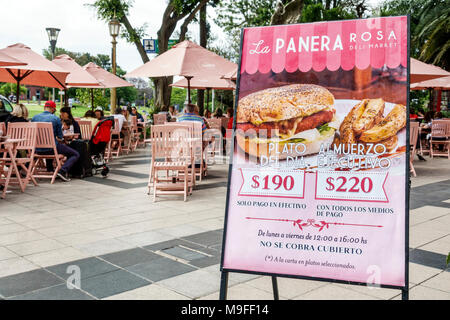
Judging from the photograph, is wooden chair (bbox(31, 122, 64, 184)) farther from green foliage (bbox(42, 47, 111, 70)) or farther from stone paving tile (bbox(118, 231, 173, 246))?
green foliage (bbox(42, 47, 111, 70))

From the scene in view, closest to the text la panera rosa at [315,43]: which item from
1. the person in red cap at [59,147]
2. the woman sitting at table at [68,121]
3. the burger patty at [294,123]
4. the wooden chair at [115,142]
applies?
the burger patty at [294,123]

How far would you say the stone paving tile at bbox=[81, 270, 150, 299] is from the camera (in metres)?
3.36

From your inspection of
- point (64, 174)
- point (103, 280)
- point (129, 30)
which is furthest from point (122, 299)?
point (129, 30)

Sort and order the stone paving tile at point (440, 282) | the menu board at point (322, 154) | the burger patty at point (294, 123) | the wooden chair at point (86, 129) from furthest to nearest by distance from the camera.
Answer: the wooden chair at point (86, 129) → the stone paving tile at point (440, 282) → the burger patty at point (294, 123) → the menu board at point (322, 154)

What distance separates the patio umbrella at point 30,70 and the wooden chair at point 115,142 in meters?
1.71

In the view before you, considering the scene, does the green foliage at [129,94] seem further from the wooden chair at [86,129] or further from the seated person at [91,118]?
the wooden chair at [86,129]

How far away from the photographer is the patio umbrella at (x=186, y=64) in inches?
343

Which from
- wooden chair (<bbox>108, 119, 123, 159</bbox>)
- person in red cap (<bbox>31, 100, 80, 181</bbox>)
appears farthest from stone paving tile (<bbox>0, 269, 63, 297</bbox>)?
wooden chair (<bbox>108, 119, 123, 159</bbox>)

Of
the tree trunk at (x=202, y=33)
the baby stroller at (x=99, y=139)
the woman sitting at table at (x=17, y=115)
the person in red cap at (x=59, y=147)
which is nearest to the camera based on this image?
the person in red cap at (x=59, y=147)

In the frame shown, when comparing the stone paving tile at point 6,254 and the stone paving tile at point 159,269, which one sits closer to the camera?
the stone paving tile at point 159,269

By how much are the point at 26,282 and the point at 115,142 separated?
9659 mm

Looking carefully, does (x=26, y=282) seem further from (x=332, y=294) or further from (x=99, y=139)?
(x=99, y=139)

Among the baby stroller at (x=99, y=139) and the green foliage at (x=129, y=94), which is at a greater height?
the green foliage at (x=129, y=94)

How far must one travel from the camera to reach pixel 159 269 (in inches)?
153
